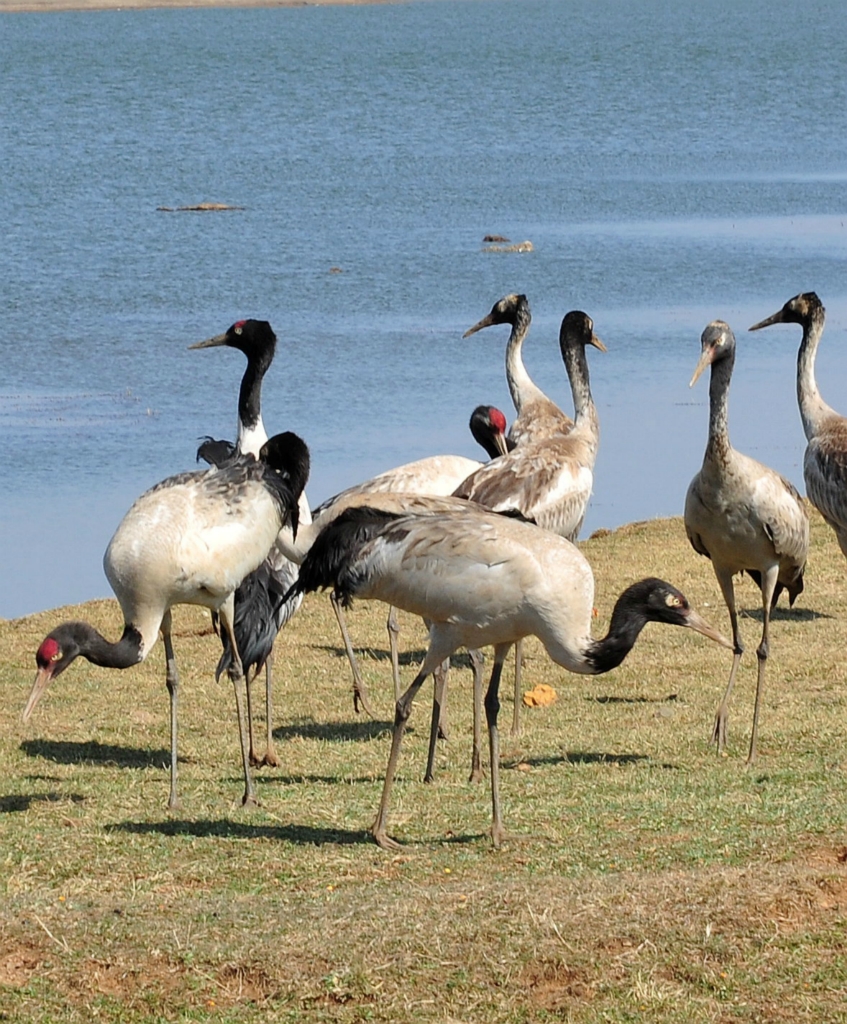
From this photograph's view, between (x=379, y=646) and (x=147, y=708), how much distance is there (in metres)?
2.14

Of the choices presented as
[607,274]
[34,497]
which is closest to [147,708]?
[34,497]

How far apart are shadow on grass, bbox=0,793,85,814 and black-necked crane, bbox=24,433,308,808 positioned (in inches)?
19.3

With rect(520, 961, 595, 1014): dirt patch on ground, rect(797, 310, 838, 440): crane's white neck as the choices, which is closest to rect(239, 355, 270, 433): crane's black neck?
rect(797, 310, 838, 440): crane's white neck

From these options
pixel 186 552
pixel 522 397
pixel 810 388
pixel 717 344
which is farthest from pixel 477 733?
pixel 522 397

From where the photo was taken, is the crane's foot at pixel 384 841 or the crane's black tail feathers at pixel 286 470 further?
the crane's black tail feathers at pixel 286 470

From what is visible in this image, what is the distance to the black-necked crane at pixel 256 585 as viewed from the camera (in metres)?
9.62

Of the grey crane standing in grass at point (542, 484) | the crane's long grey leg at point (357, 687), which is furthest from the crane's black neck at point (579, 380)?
the crane's long grey leg at point (357, 687)

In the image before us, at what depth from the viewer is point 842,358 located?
2350cm

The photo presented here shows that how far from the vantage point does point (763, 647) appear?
390 inches

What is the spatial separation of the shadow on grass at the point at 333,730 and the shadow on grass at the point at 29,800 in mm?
1721

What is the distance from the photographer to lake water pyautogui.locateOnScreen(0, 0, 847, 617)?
18688 millimetres

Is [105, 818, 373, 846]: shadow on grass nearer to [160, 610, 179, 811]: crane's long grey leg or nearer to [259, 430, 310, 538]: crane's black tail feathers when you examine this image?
[160, 610, 179, 811]: crane's long grey leg

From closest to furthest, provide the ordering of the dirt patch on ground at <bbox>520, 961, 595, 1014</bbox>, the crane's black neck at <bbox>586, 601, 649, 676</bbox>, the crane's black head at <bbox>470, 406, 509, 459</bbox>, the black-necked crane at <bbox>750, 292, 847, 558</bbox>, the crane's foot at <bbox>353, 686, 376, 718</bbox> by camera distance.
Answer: the dirt patch on ground at <bbox>520, 961, 595, 1014</bbox>, the crane's black neck at <bbox>586, 601, 649, 676</bbox>, the crane's foot at <bbox>353, 686, 376, 718</bbox>, the black-necked crane at <bbox>750, 292, 847, 558</bbox>, the crane's black head at <bbox>470, 406, 509, 459</bbox>

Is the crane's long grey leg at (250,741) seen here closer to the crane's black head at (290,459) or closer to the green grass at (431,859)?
the green grass at (431,859)
